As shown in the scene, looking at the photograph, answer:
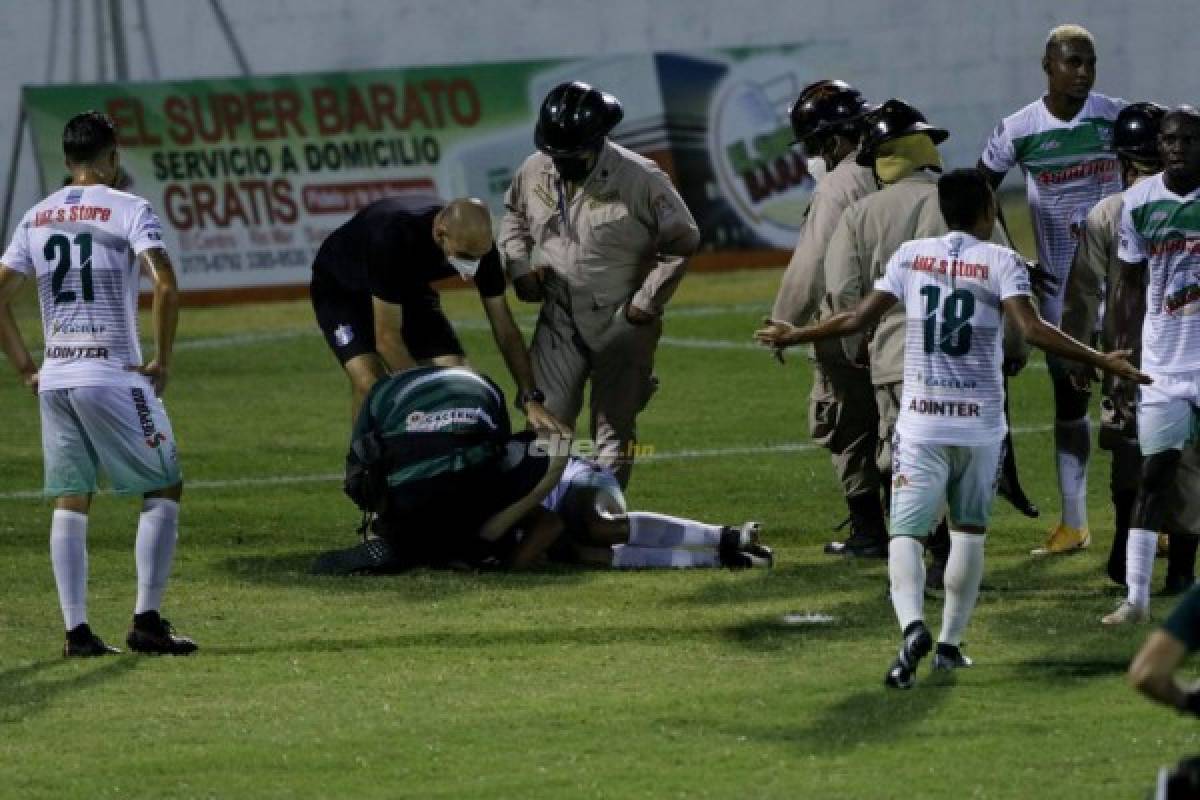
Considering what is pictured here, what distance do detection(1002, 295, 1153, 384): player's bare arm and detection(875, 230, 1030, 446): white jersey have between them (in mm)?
54

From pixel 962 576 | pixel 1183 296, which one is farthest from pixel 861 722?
pixel 1183 296

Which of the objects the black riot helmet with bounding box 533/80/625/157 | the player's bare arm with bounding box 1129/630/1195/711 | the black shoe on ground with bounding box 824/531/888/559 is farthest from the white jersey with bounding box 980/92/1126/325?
the player's bare arm with bounding box 1129/630/1195/711

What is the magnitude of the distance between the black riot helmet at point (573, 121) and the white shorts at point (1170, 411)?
2.94 m

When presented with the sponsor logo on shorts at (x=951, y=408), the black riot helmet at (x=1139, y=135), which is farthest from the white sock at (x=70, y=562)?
the black riot helmet at (x=1139, y=135)

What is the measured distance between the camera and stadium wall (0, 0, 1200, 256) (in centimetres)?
2309

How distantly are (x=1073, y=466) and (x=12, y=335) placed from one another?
4.98 meters

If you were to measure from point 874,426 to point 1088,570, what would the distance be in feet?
3.82

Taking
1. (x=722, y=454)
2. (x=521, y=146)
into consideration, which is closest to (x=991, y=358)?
(x=722, y=454)

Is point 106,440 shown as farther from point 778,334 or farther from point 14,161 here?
point 14,161

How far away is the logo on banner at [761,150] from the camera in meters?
23.3

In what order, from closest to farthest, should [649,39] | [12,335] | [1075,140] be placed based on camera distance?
[12,335], [1075,140], [649,39]

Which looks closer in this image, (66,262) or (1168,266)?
(66,262)

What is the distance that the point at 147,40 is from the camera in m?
23.3

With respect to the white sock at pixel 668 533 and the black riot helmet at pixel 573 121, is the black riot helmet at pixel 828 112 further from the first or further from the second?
the white sock at pixel 668 533
